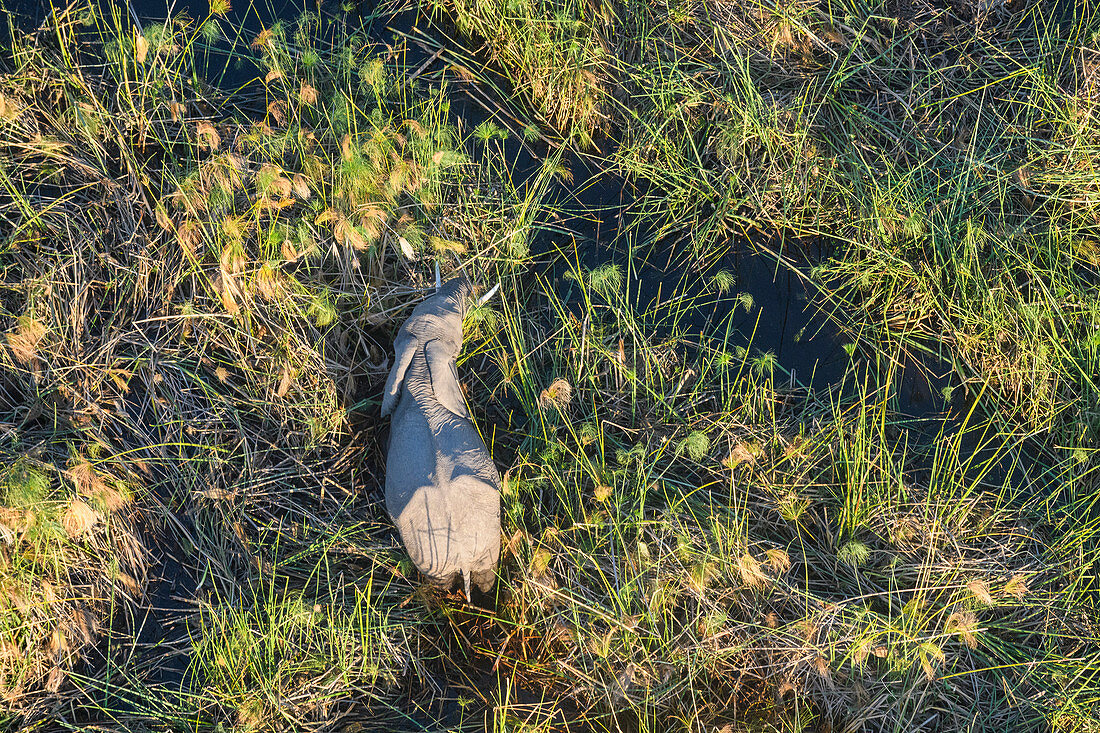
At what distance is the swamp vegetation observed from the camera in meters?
3.16

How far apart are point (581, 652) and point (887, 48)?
11.3 ft

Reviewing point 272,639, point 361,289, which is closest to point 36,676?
point 272,639

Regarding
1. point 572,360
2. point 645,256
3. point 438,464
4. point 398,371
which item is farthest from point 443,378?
point 645,256

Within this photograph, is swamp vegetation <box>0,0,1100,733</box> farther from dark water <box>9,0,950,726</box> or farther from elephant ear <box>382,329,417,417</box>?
elephant ear <box>382,329,417,417</box>

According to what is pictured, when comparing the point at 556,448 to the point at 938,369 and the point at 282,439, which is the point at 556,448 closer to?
the point at 282,439

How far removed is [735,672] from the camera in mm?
3270

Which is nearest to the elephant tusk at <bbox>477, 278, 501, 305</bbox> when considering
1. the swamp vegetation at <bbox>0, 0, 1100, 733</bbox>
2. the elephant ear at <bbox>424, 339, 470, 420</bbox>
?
the swamp vegetation at <bbox>0, 0, 1100, 733</bbox>

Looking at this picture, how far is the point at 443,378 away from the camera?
326 cm

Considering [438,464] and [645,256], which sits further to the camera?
[645,256]

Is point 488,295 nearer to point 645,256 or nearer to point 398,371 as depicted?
point 398,371

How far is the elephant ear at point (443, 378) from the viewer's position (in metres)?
3.24

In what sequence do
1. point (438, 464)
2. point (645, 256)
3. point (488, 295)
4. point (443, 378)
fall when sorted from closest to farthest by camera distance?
point (438, 464) → point (443, 378) → point (488, 295) → point (645, 256)

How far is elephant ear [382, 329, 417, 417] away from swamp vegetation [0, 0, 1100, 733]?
245 mm

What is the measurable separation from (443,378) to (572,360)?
2.11 ft
